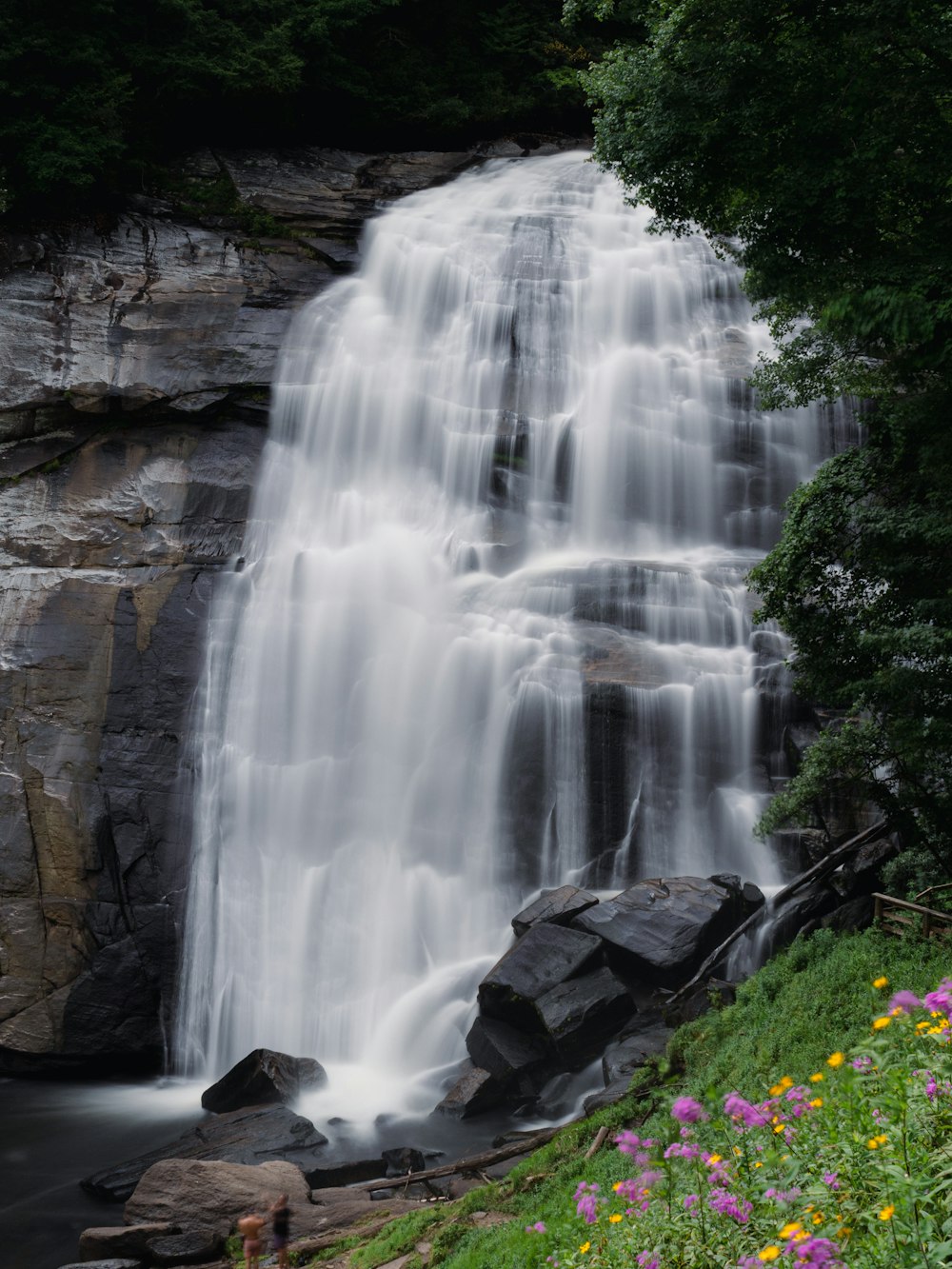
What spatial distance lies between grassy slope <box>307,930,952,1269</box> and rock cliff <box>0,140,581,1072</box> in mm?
9356

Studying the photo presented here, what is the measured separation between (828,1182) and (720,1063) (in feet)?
20.6

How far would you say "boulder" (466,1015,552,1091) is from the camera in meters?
13.5

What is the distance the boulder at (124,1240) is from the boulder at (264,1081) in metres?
3.44

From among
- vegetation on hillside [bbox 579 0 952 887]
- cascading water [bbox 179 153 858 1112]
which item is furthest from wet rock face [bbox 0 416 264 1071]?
vegetation on hillside [bbox 579 0 952 887]

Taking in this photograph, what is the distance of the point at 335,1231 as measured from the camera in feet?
33.3

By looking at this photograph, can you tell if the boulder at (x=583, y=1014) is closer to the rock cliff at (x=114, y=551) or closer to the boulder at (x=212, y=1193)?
the boulder at (x=212, y=1193)

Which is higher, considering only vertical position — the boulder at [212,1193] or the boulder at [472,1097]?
the boulder at [472,1097]

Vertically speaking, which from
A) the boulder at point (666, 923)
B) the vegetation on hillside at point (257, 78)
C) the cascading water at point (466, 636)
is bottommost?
the boulder at point (666, 923)

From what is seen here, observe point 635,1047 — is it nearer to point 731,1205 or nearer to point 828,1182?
point 731,1205

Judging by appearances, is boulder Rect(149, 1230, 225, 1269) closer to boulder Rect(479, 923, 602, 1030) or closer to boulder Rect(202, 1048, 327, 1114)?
boulder Rect(202, 1048, 327, 1114)

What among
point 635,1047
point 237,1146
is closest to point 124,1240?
point 237,1146

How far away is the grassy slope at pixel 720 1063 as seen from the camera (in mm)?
8680

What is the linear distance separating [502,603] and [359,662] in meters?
2.85

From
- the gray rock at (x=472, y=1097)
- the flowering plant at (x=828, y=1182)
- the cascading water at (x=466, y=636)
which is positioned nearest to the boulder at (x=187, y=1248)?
the gray rock at (x=472, y=1097)
